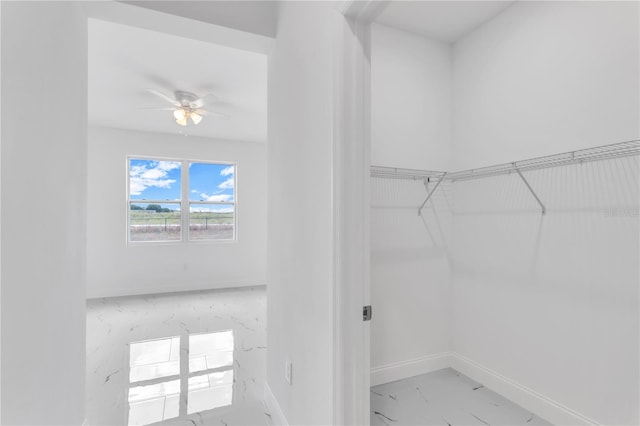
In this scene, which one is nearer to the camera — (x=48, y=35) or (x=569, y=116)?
(x=48, y=35)

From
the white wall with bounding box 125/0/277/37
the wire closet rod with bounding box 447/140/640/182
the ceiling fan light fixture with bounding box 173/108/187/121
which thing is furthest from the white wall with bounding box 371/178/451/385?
the ceiling fan light fixture with bounding box 173/108/187/121

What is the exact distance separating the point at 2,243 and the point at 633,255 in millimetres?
2814

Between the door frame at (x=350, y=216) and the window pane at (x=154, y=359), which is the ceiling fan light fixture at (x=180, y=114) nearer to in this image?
the window pane at (x=154, y=359)

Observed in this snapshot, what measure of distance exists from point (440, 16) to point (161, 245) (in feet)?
17.1

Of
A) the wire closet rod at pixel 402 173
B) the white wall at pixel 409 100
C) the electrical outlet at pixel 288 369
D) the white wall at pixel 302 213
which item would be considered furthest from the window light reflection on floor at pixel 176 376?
the white wall at pixel 409 100

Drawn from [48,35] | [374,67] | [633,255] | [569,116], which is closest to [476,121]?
[569,116]

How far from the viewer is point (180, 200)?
564 centimetres

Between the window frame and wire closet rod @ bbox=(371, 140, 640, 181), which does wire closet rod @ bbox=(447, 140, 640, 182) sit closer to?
wire closet rod @ bbox=(371, 140, 640, 181)

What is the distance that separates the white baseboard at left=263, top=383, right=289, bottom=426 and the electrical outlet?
0.24 m

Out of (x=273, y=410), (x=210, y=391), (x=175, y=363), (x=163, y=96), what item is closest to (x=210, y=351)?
(x=175, y=363)

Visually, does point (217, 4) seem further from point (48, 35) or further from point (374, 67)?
point (374, 67)

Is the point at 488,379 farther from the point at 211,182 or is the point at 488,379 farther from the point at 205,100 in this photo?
the point at 211,182

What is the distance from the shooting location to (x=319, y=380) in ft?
4.67

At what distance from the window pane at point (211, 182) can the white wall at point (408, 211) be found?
160 inches
